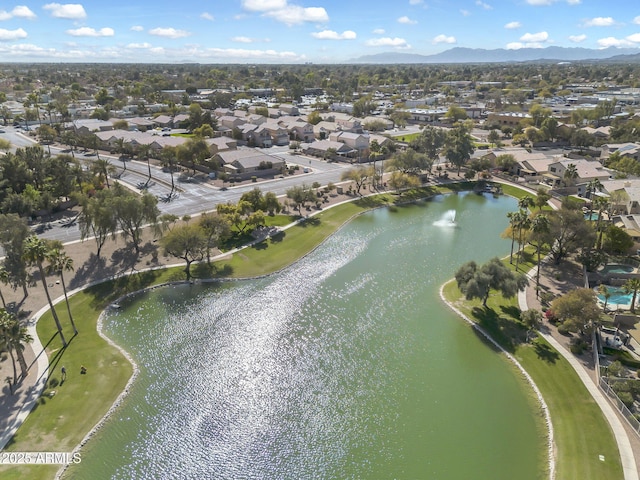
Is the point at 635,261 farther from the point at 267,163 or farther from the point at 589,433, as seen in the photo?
the point at 267,163

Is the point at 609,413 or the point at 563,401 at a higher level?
the point at 609,413

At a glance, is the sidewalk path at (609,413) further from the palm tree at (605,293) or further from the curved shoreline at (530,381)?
the palm tree at (605,293)

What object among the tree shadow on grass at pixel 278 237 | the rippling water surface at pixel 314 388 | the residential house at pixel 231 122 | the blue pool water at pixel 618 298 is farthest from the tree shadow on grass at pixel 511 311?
the residential house at pixel 231 122

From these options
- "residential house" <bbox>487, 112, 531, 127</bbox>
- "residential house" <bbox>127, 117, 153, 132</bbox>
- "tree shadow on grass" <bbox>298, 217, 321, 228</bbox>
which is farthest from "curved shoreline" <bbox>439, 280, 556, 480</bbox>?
"residential house" <bbox>127, 117, 153, 132</bbox>

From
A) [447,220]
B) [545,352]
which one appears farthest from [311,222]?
[545,352]

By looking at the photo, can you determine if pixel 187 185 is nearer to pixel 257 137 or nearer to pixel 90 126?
pixel 257 137
